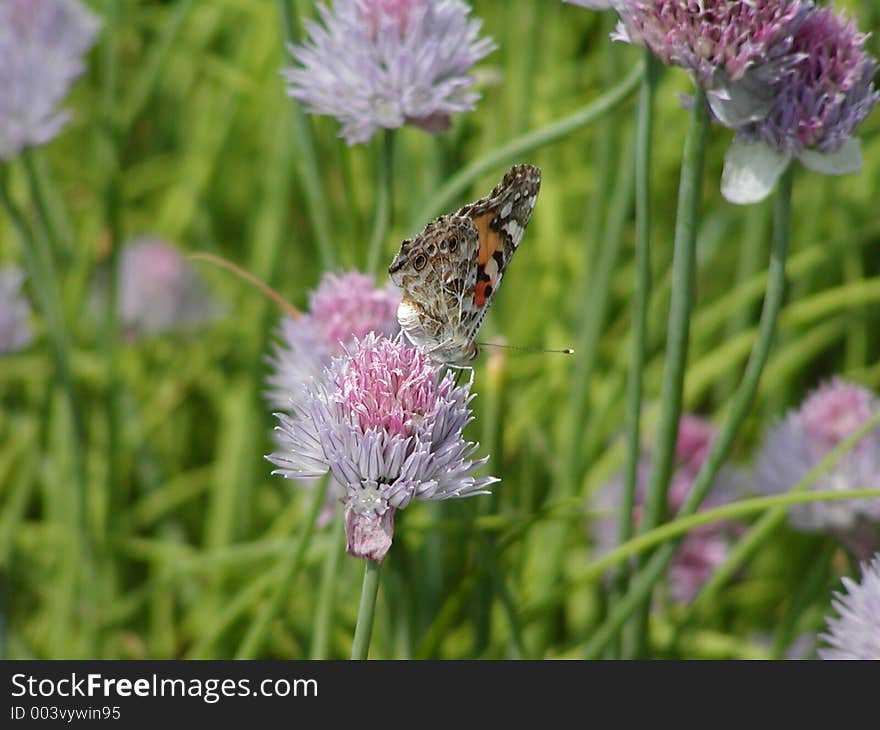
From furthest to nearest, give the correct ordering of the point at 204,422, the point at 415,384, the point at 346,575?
the point at 204,422 → the point at 346,575 → the point at 415,384

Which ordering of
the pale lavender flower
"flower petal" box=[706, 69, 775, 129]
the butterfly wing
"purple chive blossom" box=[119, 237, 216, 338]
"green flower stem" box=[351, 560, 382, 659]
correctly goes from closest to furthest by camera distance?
"green flower stem" box=[351, 560, 382, 659] → "flower petal" box=[706, 69, 775, 129] → the butterfly wing → the pale lavender flower → "purple chive blossom" box=[119, 237, 216, 338]

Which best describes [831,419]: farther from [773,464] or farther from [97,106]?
[97,106]

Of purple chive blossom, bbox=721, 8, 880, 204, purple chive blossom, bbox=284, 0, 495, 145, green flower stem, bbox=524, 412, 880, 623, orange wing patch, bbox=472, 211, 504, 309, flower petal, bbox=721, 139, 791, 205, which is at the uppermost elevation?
purple chive blossom, bbox=284, 0, 495, 145

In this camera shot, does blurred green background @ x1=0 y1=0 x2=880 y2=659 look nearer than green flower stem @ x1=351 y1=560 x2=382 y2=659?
No

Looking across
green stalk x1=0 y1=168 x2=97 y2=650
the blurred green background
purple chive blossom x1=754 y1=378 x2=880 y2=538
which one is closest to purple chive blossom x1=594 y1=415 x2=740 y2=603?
the blurred green background

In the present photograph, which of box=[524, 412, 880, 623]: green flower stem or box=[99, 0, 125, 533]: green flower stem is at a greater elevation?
box=[99, 0, 125, 533]: green flower stem

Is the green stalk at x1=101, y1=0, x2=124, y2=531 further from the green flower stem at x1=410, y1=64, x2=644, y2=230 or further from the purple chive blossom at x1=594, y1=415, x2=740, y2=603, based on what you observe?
the purple chive blossom at x1=594, y1=415, x2=740, y2=603
